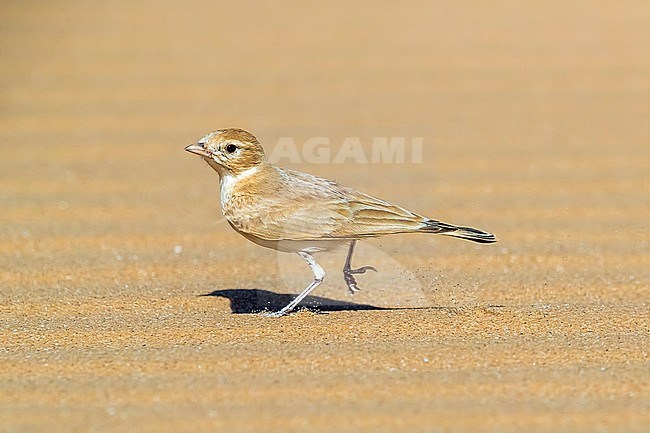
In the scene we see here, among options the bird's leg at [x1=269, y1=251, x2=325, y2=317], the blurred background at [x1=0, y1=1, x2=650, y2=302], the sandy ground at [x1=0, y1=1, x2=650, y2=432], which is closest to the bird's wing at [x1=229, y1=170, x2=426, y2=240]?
the bird's leg at [x1=269, y1=251, x2=325, y2=317]

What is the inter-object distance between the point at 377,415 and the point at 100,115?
606cm

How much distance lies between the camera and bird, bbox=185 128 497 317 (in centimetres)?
465

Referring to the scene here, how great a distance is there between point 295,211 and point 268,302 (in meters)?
0.70

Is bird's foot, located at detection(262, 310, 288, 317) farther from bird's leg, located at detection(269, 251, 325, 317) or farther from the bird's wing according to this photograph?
the bird's wing

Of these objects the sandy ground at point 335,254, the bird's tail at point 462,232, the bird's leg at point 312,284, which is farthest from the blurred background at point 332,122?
the bird's leg at point 312,284

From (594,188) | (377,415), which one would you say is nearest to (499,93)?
(594,188)

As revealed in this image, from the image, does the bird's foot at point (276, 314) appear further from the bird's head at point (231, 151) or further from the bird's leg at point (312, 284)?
the bird's head at point (231, 151)

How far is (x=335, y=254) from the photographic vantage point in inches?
239

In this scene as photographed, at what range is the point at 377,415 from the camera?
12.0ft

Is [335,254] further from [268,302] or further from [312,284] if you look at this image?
[312,284]

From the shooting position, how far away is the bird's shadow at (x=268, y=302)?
16.5ft

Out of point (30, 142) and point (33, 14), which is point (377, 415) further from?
point (33, 14)

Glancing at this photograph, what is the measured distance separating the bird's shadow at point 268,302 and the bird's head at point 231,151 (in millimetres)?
652

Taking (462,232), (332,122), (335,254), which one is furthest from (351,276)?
(332,122)
